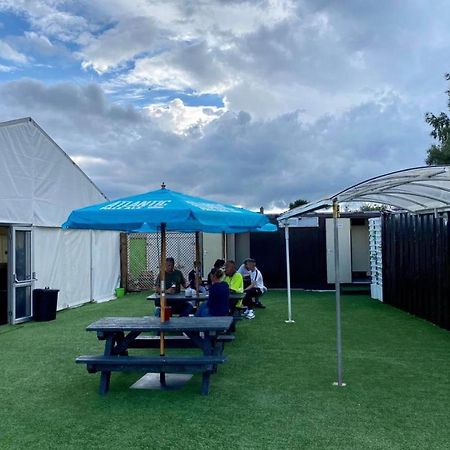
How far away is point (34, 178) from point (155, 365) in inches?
287

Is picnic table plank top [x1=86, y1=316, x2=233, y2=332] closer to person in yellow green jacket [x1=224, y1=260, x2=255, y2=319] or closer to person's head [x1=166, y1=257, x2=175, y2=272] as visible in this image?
person in yellow green jacket [x1=224, y1=260, x2=255, y2=319]

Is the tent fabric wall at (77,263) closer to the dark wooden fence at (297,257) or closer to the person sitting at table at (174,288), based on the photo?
the person sitting at table at (174,288)

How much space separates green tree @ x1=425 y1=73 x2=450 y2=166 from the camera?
23.9 m

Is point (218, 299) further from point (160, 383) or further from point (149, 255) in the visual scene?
point (149, 255)

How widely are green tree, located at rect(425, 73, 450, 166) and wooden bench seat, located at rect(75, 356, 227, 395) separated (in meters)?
21.5

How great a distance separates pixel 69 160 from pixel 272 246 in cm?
676

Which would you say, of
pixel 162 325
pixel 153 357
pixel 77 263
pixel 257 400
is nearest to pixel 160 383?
pixel 153 357

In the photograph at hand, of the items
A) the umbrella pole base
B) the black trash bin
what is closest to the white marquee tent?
the black trash bin

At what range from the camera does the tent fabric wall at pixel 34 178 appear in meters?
10.1

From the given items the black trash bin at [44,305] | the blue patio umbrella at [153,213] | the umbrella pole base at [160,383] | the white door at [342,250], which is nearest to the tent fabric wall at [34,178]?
the black trash bin at [44,305]

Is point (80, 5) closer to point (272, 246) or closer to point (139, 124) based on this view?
point (139, 124)

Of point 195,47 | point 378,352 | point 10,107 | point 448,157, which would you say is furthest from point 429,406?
point 448,157

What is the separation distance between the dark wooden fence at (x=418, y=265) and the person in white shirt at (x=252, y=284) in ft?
9.53

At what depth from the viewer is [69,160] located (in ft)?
41.5
